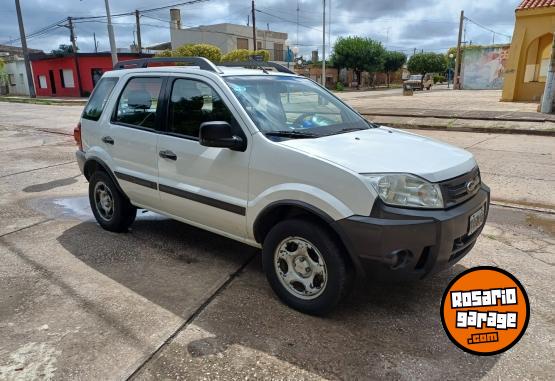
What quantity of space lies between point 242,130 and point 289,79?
45.8 inches

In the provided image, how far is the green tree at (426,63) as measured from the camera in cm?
7756

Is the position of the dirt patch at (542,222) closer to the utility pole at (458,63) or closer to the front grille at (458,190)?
the front grille at (458,190)

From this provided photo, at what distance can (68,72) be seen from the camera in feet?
134

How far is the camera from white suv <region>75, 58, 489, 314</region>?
273 cm

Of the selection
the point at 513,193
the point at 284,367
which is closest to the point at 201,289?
the point at 284,367

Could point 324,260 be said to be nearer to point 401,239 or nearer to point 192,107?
point 401,239

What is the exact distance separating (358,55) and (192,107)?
54.8 meters

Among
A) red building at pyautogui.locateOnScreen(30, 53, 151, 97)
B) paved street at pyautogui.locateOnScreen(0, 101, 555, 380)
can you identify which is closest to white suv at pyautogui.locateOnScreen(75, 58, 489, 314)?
paved street at pyautogui.locateOnScreen(0, 101, 555, 380)

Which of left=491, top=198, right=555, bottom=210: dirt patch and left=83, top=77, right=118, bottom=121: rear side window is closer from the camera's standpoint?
left=83, top=77, right=118, bottom=121: rear side window

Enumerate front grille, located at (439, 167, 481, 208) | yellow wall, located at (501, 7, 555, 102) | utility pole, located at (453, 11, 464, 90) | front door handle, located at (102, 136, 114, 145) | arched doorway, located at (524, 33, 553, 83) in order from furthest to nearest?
utility pole, located at (453, 11, 464, 90) < arched doorway, located at (524, 33, 553, 83) < yellow wall, located at (501, 7, 555, 102) < front door handle, located at (102, 136, 114, 145) < front grille, located at (439, 167, 481, 208)

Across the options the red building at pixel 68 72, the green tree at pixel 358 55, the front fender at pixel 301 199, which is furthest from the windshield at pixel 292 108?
the green tree at pixel 358 55

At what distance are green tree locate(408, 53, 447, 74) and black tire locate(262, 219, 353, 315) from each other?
81.8 meters

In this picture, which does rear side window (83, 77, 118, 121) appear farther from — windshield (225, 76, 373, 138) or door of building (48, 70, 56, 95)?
door of building (48, 70, 56, 95)

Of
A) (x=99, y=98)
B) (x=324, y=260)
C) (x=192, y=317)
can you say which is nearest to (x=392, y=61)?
(x=99, y=98)
